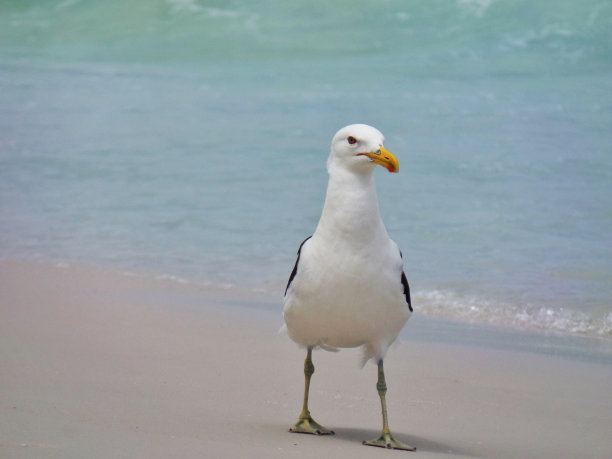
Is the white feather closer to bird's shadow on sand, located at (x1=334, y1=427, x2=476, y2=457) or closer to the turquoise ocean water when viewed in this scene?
bird's shadow on sand, located at (x1=334, y1=427, x2=476, y2=457)

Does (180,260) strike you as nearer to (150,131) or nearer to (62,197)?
(62,197)

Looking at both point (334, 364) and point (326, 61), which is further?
point (326, 61)

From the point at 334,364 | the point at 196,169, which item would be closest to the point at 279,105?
the point at 196,169

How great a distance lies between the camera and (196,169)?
14.3 meters

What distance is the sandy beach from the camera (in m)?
3.93

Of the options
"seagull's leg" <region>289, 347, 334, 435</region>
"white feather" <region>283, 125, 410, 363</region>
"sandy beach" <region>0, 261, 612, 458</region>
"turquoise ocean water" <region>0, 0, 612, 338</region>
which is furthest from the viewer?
"turquoise ocean water" <region>0, 0, 612, 338</region>

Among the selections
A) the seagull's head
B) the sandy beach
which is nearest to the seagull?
the seagull's head

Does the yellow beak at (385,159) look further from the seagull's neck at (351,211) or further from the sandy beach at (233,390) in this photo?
the sandy beach at (233,390)

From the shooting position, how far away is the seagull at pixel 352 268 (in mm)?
4191

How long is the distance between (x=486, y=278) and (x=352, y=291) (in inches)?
181

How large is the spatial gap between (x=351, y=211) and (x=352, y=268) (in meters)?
0.24

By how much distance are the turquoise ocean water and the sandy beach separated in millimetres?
1494

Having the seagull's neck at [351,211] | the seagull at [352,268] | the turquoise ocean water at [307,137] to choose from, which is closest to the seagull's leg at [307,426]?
the seagull at [352,268]

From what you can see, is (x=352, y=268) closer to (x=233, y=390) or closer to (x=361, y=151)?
(x=361, y=151)
